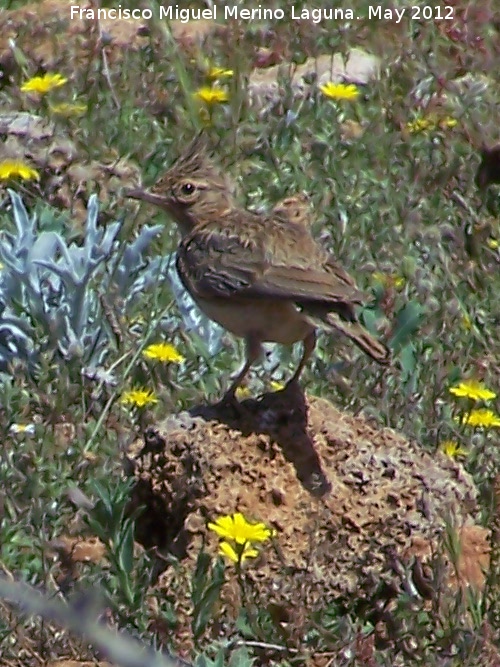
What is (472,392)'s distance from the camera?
5.07 metres

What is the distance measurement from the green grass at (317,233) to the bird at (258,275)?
22.7 inches

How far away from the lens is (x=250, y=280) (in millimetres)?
4645

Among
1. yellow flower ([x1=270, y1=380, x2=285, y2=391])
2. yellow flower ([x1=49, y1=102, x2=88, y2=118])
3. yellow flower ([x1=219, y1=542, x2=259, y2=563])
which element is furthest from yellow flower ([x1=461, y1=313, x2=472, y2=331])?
yellow flower ([x1=49, y1=102, x2=88, y2=118])

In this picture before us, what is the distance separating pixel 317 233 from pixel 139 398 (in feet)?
6.55

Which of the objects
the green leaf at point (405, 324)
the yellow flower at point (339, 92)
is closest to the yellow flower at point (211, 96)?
the yellow flower at point (339, 92)

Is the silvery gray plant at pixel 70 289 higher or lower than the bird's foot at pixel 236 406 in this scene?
lower

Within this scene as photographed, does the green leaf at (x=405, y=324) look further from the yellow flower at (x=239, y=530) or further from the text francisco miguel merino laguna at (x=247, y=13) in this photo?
the text francisco miguel merino laguna at (x=247, y=13)

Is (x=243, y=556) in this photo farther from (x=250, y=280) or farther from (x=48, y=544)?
(x=250, y=280)

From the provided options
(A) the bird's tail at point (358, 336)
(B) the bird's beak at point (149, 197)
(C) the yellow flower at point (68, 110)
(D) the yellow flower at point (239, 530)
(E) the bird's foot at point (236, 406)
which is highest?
(A) the bird's tail at point (358, 336)

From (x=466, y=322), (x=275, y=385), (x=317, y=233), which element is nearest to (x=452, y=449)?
(x=275, y=385)

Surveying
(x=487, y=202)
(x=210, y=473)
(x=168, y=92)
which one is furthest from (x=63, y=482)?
(x=168, y=92)

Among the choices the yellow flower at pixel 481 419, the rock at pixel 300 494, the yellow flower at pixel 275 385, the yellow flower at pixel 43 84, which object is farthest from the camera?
the yellow flower at pixel 43 84

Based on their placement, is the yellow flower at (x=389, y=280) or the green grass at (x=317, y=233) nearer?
the green grass at (x=317, y=233)

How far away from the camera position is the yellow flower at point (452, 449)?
497 cm
